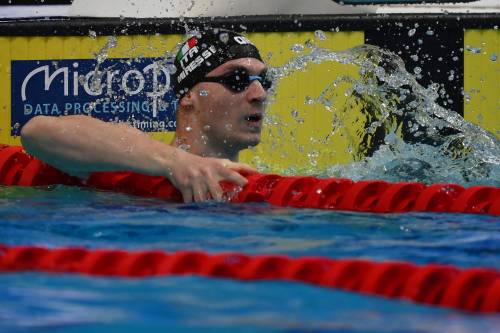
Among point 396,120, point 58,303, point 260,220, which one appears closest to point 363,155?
point 396,120

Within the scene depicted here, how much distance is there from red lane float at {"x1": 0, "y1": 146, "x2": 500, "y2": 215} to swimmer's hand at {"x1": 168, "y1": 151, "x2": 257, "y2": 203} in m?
0.09

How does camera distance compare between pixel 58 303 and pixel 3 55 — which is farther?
pixel 3 55

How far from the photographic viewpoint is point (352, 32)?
5254mm

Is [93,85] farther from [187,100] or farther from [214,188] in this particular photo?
[214,188]

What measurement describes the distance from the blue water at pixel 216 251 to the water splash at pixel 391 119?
58.7 inches

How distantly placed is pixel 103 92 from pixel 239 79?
1586mm

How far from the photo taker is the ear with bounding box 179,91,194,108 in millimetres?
3967

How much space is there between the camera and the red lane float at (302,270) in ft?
5.72

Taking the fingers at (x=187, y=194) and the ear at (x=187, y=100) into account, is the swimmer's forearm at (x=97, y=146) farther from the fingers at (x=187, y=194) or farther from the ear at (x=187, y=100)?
the ear at (x=187, y=100)

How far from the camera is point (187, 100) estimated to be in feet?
13.1

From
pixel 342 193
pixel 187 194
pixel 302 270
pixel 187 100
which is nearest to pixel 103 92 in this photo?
pixel 187 100

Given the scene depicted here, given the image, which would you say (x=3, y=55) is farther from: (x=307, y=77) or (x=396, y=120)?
(x=396, y=120)

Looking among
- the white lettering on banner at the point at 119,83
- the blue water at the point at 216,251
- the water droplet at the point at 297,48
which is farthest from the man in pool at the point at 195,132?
the water droplet at the point at 297,48

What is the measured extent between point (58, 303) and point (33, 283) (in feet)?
0.66
